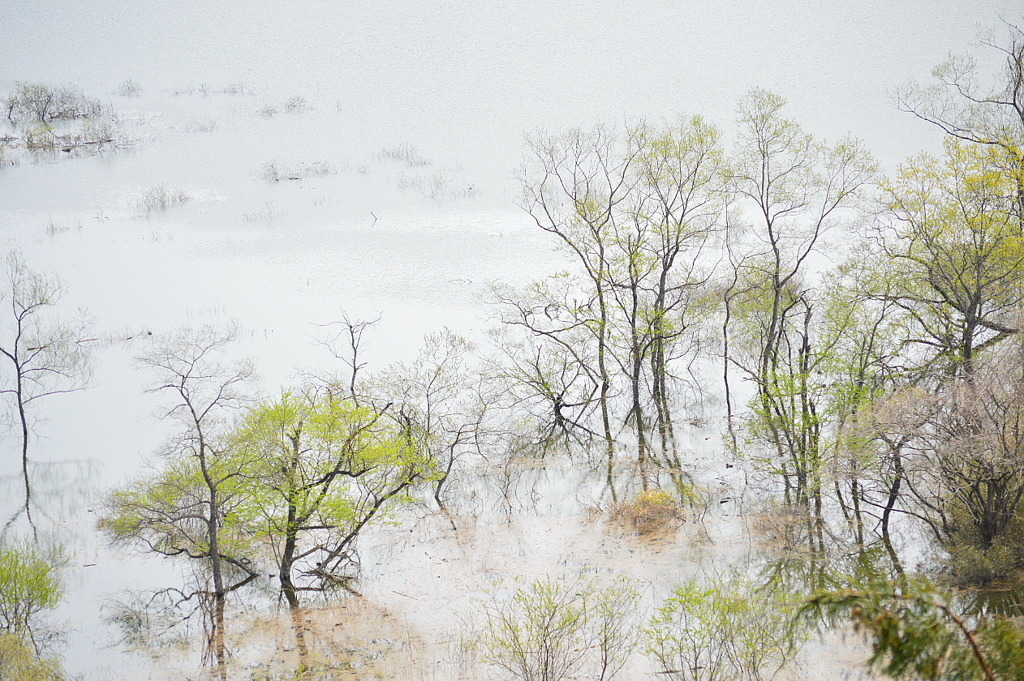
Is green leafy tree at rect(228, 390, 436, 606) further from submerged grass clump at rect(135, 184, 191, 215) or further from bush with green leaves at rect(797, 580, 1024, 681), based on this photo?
submerged grass clump at rect(135, 184, 191, 215)

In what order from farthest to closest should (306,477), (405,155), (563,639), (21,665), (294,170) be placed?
(405,155) → (294,170) → (306,477) → (563,639) → (21,665)

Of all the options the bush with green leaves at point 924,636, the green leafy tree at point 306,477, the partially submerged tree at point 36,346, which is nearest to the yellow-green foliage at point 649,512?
the green leafy tree at point 306,477

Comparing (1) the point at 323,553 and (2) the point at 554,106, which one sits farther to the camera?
(2) the point at 554,106

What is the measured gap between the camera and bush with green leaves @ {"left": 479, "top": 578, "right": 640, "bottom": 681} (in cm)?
1236

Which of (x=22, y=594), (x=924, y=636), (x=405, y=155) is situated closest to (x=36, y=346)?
(x=22, y=594)

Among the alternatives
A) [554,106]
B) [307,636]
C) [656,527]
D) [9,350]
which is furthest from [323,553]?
[554,106]

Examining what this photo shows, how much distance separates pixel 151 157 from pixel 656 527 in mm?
34437

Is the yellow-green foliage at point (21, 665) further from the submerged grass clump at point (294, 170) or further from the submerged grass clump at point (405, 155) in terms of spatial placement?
the submerged grass clump at point (405, 155)

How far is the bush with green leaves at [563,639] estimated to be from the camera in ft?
40.5

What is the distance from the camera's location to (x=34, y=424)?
25188 millimetres

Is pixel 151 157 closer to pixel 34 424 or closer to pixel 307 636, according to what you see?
pixel 34 424

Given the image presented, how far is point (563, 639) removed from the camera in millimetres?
13867

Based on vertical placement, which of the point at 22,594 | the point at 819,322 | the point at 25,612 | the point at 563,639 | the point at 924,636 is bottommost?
the point at 563,639

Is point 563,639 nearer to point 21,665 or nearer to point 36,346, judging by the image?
point 21,665
